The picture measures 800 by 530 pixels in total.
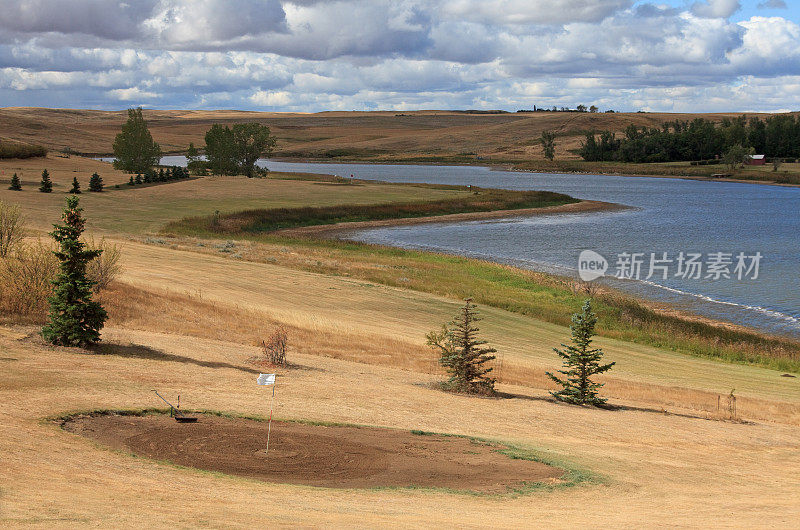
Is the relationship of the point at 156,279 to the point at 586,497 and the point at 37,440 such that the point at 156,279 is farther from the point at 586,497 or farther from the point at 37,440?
the point at 586,497

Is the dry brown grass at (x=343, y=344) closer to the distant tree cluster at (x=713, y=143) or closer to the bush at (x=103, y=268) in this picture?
the bush at (x=103, y=268)

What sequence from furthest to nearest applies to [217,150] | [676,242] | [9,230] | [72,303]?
[217,150], [676,242], [9,230], [72,303]

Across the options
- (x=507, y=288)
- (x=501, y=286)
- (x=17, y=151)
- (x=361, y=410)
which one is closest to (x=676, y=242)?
(x=501, y=286)

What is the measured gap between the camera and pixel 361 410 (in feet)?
59.3

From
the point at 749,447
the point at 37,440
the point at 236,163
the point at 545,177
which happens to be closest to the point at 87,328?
the point at 37,440

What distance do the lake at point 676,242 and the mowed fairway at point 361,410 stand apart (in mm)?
14854

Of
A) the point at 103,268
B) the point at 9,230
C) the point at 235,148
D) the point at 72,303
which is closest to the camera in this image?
the point at 72,303

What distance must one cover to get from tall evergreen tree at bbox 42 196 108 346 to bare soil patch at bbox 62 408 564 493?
5.57m

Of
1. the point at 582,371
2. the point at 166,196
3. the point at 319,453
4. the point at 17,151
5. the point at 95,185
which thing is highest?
the point at 17,151

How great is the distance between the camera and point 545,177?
544ft

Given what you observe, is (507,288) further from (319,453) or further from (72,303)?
(319,453)

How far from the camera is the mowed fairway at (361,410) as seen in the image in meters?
11.5

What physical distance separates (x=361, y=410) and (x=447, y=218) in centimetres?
7109

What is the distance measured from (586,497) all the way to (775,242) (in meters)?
64.2
